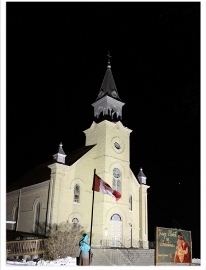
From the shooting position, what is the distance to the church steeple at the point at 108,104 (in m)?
33.2

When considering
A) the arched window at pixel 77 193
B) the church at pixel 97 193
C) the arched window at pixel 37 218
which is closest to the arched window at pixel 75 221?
the church at pixel 97 193

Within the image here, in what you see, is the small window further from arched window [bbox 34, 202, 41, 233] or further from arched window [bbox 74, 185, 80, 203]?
arched window [bbox 74, 185, 80, 203]

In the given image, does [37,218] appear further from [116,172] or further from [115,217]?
[116,172]

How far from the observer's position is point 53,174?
2728 centimetres

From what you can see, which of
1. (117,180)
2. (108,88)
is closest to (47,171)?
(117,180)

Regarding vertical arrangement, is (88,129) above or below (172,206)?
above

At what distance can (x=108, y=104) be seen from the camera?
33.3 m

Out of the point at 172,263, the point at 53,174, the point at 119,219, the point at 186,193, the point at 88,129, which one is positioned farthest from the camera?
the point at 186,193

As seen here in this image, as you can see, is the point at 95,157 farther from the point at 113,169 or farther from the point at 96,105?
the point at 96,105

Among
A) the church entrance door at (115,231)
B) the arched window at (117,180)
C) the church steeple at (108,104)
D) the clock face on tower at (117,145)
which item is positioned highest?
the church steeple at (108,104)

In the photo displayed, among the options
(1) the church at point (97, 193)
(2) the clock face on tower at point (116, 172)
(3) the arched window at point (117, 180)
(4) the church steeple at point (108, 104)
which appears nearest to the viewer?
(1) the church at point (97, 193)

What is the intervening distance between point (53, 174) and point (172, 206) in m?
24.3

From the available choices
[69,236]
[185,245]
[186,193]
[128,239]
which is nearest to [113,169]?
[128,239]

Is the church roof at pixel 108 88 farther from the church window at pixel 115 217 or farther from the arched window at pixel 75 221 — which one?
the arched window at pixel 75 221
